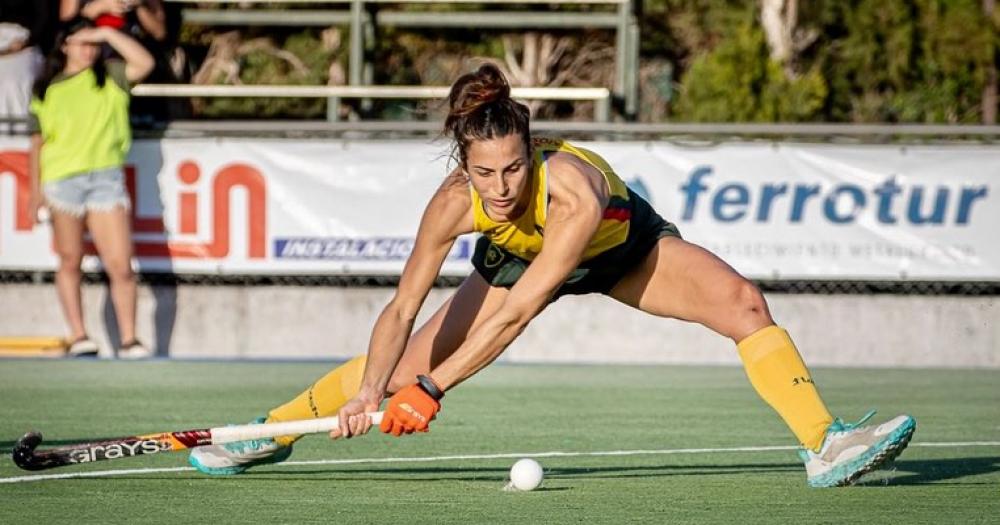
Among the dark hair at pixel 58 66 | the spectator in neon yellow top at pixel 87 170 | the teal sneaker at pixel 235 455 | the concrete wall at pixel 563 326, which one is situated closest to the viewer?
the teal sneaker at pixel 235 455

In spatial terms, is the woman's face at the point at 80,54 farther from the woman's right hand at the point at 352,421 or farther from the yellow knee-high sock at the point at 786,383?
A: the yellow knee-high sock at the point at 786,383

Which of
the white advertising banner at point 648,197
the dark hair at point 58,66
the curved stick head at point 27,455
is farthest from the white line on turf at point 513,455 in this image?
the dark hair at point 58,66

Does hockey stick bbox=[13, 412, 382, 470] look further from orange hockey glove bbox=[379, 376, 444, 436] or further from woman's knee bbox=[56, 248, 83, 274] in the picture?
woman's knee bbox=[56, 248, 83, 274]

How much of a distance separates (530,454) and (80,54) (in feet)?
22.3

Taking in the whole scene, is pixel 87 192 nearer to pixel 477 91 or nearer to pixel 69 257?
pixel 69 257

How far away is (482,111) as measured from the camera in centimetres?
568

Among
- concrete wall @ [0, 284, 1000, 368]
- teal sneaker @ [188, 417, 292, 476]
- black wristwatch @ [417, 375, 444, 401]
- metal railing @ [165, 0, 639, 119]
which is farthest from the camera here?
metal railing @ [165, 0, 639, 119]

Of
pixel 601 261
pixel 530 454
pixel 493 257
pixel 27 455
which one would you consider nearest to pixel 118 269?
pixel 530 454

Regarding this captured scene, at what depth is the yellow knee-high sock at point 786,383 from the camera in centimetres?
602

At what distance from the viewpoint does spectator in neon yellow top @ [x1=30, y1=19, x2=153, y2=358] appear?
12.7 meters

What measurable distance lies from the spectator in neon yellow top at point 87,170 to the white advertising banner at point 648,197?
0.52 metres

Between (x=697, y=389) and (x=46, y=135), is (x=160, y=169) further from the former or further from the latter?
(x=697, y=389)

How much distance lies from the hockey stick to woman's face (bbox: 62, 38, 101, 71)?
7100 millimetres

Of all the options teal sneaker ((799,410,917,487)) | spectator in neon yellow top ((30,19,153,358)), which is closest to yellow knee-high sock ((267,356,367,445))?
teal sneaker ((799,410,917,487))
